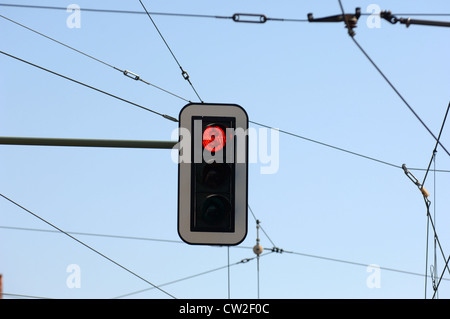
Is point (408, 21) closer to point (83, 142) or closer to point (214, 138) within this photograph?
point (214, 138)

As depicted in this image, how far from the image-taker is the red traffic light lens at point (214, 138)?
11.2 metres

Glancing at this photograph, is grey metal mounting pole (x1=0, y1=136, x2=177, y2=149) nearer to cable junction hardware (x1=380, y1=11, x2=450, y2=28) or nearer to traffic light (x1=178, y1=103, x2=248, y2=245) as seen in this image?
traffic light (x1=178, y1=103, x2=248, y2=245)

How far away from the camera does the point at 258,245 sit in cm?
2544

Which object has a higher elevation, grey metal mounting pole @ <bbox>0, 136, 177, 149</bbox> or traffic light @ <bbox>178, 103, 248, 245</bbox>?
grey metal mounting pole @ <bbox>0, 136, 177, 149</bbox>

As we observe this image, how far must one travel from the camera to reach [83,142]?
12.8 metres

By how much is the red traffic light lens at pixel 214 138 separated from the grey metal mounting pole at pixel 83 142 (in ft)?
4.96

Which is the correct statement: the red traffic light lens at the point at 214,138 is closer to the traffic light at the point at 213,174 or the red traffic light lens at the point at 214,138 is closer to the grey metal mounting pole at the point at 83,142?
the traffic light at the point at 213,174

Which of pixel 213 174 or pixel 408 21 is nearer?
pixel 213 174

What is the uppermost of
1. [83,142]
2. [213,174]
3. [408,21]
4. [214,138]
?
[408,21]

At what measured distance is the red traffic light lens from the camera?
11.2m

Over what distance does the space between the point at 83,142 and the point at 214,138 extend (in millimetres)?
2175

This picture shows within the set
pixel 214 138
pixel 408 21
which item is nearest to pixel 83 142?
pixel 214 138

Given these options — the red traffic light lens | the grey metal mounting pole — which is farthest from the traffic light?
the grey metal mounting pole
